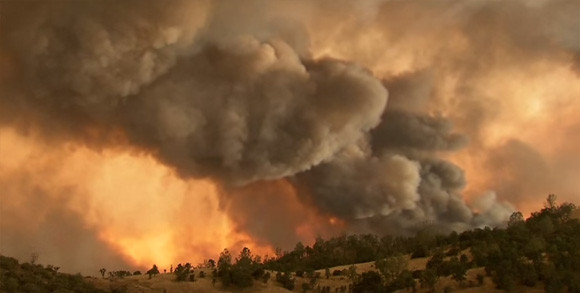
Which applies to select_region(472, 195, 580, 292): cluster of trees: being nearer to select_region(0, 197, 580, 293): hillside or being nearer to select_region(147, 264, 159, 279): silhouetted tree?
select_region(0, 197, 580, 293): hillside

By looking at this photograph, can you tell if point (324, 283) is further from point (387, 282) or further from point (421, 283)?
point (421, 283)

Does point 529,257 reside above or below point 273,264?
below

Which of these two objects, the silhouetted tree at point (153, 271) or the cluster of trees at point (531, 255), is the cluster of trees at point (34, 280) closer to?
the silhouetted tree at point (153, 271)

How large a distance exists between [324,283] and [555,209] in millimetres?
85562

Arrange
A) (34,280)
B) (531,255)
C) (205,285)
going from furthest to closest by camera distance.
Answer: (531,255) → (205,285) → (34,280)

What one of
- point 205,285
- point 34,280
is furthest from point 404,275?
point 34,280

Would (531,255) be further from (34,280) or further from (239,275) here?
(34,280)

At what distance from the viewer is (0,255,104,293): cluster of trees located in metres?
64.3

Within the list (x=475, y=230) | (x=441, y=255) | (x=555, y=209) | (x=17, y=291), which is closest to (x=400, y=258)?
(x=441, y=255)

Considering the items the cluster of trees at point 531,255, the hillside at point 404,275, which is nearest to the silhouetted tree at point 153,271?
the hillside at point 404,275

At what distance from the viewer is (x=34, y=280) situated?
68812 millimetres

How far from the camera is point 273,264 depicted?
126125 mm

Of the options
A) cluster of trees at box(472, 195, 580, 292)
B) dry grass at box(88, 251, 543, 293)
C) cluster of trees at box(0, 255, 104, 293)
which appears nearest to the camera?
cluster of trees at box(0, 255, 104, 293)

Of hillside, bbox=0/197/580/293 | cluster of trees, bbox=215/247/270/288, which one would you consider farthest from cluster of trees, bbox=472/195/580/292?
cluster of trees, bbox=215/247/270/288
